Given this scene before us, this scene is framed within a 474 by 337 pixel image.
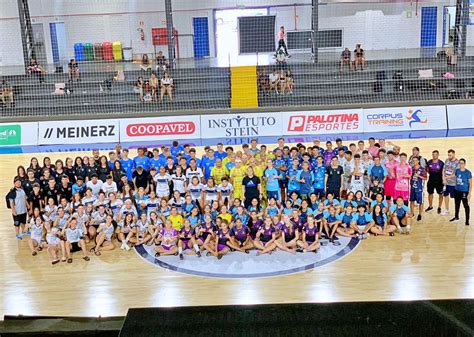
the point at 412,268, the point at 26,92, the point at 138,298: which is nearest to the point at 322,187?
the point at 412,268

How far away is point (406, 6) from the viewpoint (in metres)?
23.7

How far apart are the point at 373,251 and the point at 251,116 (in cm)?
839

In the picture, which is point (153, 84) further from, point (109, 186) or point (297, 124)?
point (109, 186)

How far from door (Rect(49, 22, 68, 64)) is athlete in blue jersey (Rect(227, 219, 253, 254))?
57.8ft

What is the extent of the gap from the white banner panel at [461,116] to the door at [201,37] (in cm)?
1159

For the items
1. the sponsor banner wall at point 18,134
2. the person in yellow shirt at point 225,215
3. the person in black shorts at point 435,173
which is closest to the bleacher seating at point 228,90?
the sponsor banner wall at point 18,134

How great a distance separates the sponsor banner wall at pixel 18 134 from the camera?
17094 millimetres

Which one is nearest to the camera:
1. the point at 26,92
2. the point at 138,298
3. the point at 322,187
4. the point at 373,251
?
the point at 138,298

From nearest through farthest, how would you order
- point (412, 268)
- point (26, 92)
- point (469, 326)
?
point (469, 326)
point (412, 268)
point (26, 92)

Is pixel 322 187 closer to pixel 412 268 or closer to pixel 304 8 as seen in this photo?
pixel 412 268

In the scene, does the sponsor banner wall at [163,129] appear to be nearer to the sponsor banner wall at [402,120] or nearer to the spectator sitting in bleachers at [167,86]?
the spectator sitting in bleachers at [167,86]

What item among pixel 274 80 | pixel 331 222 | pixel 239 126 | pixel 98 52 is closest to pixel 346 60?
pixel 274 80

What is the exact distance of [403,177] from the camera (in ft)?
34.9

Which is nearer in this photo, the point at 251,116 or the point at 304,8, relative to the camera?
the point at 251,116
